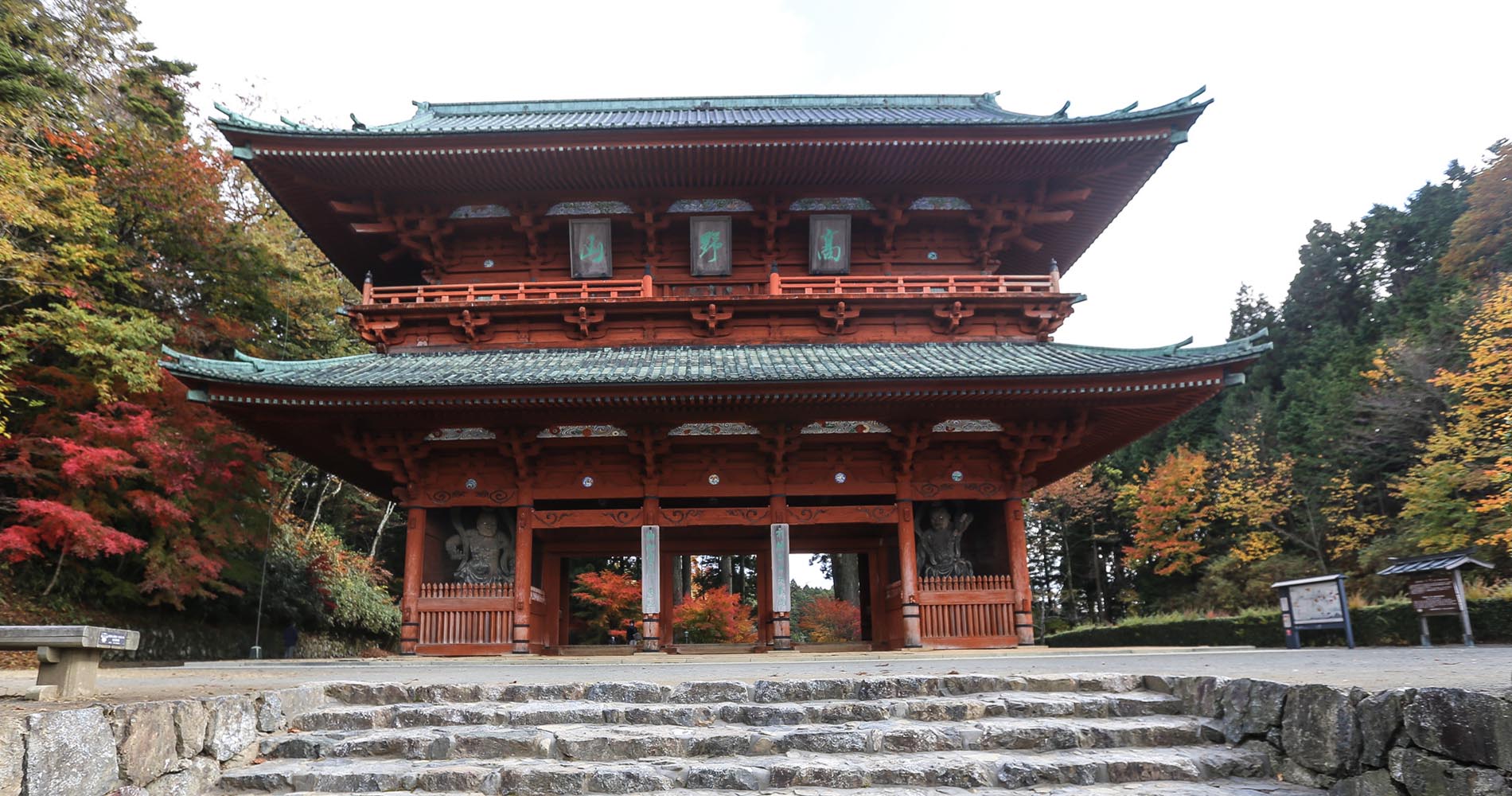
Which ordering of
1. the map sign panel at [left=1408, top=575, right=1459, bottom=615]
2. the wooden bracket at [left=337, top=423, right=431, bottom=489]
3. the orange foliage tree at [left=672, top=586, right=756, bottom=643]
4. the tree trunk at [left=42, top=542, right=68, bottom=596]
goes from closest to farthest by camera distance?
the wooden bracket at [left=337, top=423, right=431, bottom=489] → the map sign panel at [left=1408, top=575, right=1459, bottom=615] → the tree trunk at [left=42, top=542, right=68, bottom=596] → the orange foliage tree at [left=672, top=586, right=756, bottom=643]

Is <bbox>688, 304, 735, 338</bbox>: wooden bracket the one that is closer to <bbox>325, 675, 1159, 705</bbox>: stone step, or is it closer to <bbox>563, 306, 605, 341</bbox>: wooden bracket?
<bbox>563, 306, 605, 341</bbox>: wooden bracket

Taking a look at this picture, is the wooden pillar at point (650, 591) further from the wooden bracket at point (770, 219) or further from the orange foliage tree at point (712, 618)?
the orange foliage tree at point (712, 618)

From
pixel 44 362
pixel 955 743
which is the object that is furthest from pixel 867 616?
pixel 44 362

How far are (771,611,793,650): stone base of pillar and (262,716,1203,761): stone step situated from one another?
22.3 ft

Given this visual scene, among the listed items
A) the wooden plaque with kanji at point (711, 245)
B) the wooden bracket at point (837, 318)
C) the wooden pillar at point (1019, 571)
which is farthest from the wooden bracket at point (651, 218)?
the wooden pillar at point (1019, 571)

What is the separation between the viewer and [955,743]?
538 centimetres

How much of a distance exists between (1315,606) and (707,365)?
32.5 feet

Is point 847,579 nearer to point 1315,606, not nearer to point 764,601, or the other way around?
point 764,601

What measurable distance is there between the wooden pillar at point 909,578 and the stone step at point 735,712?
6.13 m

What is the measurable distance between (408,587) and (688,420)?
196 inches

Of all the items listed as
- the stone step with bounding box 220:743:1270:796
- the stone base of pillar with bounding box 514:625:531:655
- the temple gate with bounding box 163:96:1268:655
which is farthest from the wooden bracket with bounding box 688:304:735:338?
the stone step with bounding box 220:743:1270:796

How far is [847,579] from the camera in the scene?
31.7 m

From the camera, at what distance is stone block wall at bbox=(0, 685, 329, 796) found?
3.69m

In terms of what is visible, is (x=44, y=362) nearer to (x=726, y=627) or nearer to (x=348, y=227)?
(x=348, y=227)
